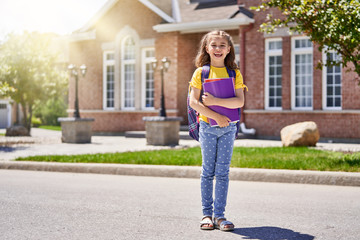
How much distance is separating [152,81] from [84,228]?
17.3 m

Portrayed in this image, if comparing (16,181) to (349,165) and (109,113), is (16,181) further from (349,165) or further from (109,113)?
(109,113)

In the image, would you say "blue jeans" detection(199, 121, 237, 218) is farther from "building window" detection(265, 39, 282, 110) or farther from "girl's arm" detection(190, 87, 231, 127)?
"building window" detection(265, 39, 282, 110)

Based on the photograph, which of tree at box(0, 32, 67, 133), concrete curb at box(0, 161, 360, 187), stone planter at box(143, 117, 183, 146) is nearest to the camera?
concrete curb at box(0, 161, 360, 187)

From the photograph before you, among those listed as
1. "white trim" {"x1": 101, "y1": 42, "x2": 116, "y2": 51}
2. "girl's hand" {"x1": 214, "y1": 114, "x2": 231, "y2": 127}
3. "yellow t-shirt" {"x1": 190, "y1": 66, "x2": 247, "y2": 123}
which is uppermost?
"white trim" {"x1": 101, "y1": 42, "x2": 116, "y2": 51}

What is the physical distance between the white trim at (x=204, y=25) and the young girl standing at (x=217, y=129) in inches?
555

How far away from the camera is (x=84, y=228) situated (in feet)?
16.1

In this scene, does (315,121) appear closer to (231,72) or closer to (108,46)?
(108,46)

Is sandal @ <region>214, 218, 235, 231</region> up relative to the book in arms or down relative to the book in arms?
down

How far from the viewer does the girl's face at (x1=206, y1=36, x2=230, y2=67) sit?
4.57m

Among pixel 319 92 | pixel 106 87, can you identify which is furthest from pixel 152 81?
pixel 319 92

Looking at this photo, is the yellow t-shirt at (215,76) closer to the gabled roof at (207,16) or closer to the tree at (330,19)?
the tree at (330,19)

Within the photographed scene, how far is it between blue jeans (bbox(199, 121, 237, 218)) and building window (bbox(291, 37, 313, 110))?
13.8 m

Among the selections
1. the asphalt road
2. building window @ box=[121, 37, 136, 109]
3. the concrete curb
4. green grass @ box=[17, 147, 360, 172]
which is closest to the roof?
building window @ box=[121, 37, 136, 109]

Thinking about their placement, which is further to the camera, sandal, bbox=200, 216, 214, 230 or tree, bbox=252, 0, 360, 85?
tree, bbox=252, 0, 360, 85
